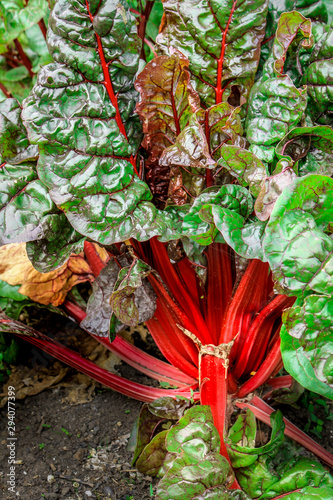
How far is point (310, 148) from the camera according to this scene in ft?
3.54

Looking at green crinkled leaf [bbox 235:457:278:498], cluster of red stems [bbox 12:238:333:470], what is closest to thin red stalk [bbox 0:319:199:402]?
cluster of red stems [bbox 12:238:333:470]

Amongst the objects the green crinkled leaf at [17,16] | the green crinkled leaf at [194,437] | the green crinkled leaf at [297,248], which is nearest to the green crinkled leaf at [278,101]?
the green crinkled leaf at [297,248]

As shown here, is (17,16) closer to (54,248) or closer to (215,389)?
Answer: (54,248)

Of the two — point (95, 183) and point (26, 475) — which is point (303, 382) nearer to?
point (95, 183)

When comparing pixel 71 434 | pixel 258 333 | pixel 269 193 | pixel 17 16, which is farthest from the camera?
pixel 17 16

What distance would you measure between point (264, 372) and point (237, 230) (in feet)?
1.55

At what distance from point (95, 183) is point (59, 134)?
135 mm

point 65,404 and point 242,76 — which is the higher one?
point 242,76

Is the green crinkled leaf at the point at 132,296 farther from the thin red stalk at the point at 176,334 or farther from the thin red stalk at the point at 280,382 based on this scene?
the thin red stalk at the point at 280,382

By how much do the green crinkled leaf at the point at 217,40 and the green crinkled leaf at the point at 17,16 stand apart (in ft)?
2.48

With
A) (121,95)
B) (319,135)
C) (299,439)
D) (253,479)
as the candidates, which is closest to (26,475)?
(253,479)

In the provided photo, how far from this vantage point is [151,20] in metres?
1.64

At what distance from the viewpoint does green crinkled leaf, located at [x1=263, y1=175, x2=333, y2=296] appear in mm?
741

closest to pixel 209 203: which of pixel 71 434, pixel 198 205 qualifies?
pixel 198 205
